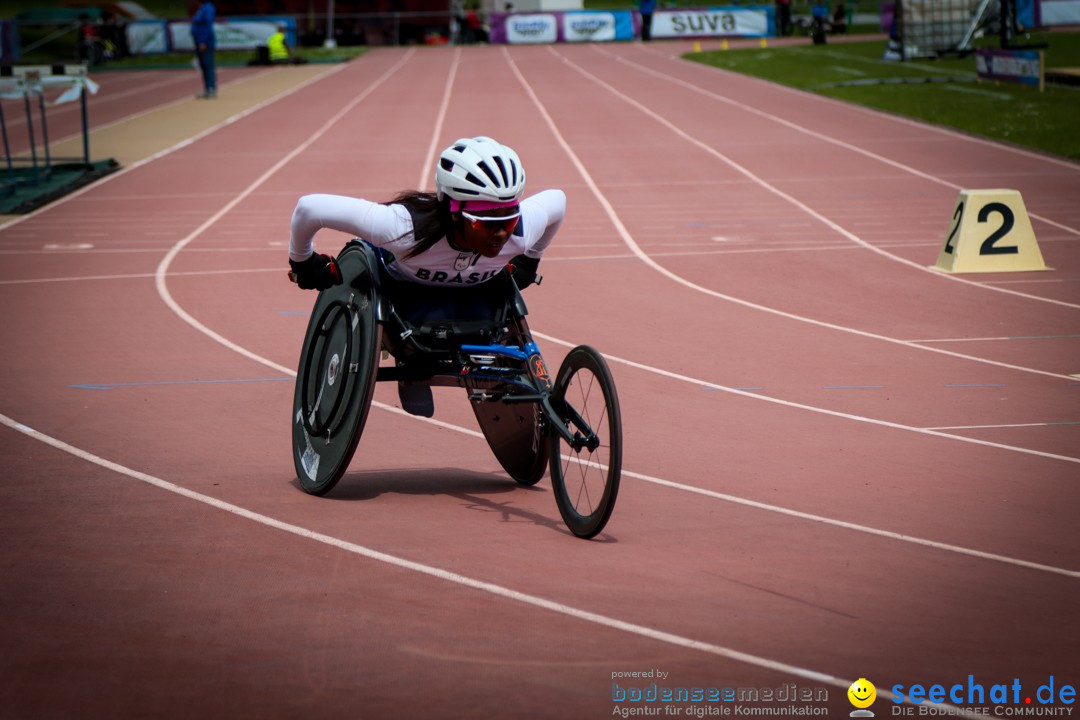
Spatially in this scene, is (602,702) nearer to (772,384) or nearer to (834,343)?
(772,384)

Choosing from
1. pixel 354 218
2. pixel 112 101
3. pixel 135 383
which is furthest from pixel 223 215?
pixel 112 101

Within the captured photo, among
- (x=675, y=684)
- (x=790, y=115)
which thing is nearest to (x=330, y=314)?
(x=675, y=684)

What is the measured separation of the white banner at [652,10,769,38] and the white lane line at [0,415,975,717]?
180ft

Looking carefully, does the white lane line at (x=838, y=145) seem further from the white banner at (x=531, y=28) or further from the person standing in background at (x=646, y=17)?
the white banner at (x=531, y=28)

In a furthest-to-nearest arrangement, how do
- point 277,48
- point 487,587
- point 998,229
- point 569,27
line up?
point 569,27, point 277,48, point 998,229, point 487,587

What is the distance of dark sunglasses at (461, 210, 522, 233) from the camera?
6.08 metres

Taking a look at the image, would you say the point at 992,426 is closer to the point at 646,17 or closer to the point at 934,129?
the point at 934,129

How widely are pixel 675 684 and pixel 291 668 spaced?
4.02ft

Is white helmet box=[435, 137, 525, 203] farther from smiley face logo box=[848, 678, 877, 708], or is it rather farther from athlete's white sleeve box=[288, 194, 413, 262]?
smiley face logo box=[848, 678, 877, 708]

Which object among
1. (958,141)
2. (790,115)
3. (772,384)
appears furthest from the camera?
(790,115)

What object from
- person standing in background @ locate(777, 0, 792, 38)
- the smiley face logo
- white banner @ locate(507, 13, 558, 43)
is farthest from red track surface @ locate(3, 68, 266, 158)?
the smiley face logo

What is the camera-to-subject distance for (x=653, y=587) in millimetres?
5371

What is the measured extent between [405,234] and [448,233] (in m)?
0.19

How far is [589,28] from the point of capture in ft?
196
